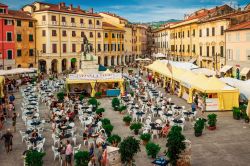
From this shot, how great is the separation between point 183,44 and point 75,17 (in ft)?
72.1

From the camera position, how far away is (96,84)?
113 ft

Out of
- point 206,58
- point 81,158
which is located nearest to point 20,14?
point 206,58

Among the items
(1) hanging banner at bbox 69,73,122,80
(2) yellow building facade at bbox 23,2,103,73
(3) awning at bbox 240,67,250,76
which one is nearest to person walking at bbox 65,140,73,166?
(1) hanging banner at bbox 69,73,122,80

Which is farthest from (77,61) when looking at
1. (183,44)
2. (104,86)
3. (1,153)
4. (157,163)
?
(157,163)

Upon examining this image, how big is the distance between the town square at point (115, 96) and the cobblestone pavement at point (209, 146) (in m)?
0.05

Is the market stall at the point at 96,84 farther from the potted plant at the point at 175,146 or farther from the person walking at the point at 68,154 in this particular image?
the potted plant at the point at 175,146

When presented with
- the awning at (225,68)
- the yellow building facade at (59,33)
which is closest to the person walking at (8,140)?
the awning at (225,68)

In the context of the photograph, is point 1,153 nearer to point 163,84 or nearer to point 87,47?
point 87,47

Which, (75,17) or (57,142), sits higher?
(75,17)

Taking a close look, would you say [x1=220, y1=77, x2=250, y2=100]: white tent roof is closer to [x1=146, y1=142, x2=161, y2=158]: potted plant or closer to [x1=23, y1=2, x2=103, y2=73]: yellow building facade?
[x1=146, y1=142, x2=161, y2=158]: potted plant

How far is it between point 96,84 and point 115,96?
2245 millimetres

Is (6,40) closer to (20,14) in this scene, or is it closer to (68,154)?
(20,14)

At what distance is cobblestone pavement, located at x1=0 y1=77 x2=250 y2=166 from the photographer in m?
15.7

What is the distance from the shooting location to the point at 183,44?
6938cm
